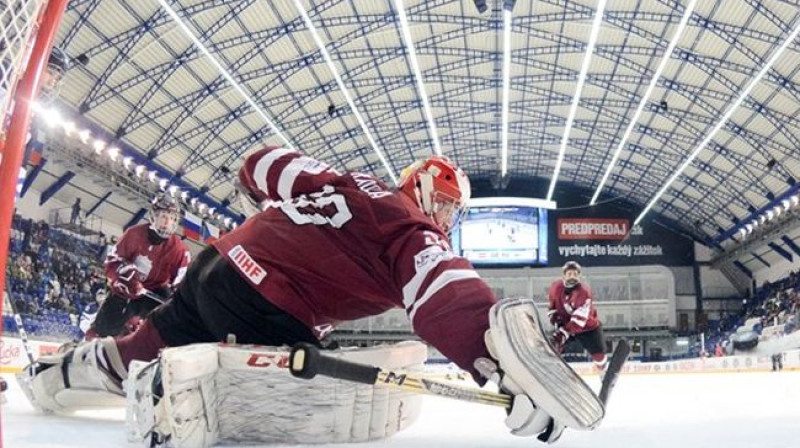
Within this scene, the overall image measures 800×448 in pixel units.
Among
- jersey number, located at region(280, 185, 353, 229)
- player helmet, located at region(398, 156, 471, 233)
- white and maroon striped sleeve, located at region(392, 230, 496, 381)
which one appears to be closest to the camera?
white and maroon striped sleeve, located at region(392, 230, 496, 381)

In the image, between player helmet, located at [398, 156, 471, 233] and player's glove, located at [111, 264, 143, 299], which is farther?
player's glove, located at [111, 264, 143, 299]

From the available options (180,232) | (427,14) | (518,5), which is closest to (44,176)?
(180,232)

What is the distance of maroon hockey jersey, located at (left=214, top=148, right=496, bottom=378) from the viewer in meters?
1.80

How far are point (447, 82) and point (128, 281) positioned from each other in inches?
817

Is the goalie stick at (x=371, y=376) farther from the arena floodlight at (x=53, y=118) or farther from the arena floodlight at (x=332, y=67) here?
the arena floodlight at (x=53, y=118)

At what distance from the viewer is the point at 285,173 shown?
2.29 meters

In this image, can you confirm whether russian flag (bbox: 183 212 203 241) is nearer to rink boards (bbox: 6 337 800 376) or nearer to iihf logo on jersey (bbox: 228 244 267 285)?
rink boards (bbox: 6 337 800 376)

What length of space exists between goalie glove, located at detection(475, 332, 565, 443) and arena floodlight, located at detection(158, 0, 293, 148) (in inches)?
681

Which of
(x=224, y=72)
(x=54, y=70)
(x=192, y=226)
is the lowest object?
(x=54, y=70)

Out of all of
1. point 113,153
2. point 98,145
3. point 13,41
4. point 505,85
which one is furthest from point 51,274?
point 13,41

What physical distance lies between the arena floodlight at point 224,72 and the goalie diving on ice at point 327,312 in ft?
53.9

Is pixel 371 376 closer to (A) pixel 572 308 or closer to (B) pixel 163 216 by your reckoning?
(B) pixel 163 216

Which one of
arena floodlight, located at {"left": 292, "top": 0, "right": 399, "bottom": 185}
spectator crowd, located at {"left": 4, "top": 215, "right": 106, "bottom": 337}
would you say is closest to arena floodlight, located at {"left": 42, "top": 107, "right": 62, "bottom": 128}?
spectator crowd, located at {"left": 4, "top": 215, "right": 106, "bottom": 337}

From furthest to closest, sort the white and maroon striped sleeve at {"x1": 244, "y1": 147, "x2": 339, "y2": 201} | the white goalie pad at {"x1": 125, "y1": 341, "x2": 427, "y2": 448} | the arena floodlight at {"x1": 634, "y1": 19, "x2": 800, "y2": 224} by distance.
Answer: the arena floodlight at {"x1": 634, "y1": 19, "x2": 800, "y2": 224}, the white and maroon striped sleeve at {"x1": 244, "y1": 147, "x2": 339, "y2": 201}, the white goalie pad at {"x1": 125, "y1": 341, "x2": 427, "y2": 448}
